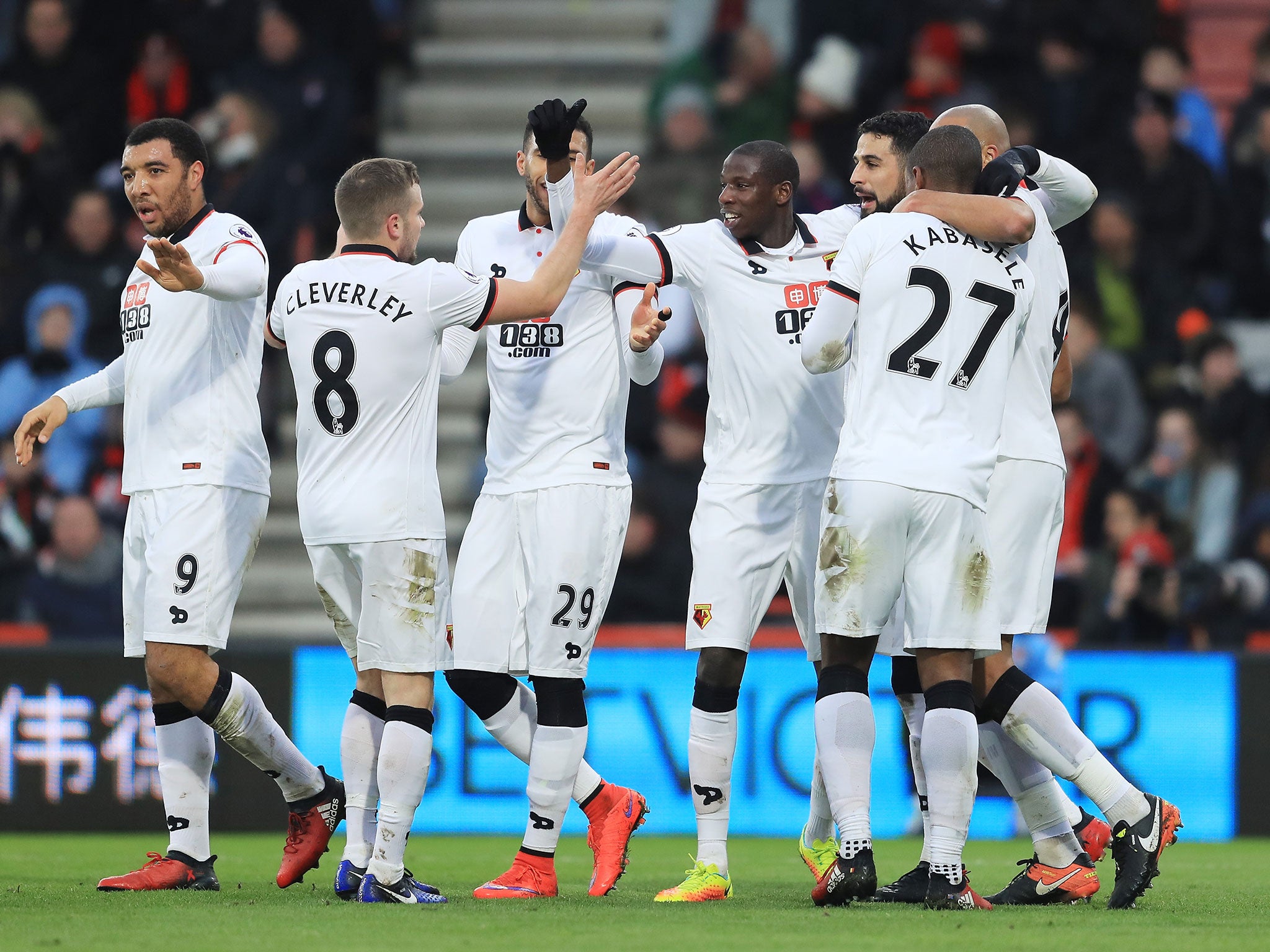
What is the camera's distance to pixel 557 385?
674 cm

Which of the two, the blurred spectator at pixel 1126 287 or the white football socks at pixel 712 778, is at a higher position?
the blurred spectator at pixel 1126 287

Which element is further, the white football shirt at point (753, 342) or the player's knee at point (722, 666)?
the white football shirt at point (753, 342)

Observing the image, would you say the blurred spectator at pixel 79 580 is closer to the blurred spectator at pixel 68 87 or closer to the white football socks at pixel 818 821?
the blurred spectator at pixel 68 87

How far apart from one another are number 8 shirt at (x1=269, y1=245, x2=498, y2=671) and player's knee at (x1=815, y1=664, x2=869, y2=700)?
1.33 meters

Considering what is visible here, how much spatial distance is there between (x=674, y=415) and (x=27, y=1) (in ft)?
23.1

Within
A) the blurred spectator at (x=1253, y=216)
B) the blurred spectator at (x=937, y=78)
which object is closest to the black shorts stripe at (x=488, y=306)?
the blurred spectator at (x=937, y=78)

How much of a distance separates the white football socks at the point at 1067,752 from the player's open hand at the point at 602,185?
2.22 m

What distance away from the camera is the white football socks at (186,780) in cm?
684

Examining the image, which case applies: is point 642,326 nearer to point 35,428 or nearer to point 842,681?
point 842,681

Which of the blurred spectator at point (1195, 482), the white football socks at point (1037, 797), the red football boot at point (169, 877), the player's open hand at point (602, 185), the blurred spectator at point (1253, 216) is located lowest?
the red football boot at point (169, 877)

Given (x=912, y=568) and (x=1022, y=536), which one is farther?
(x=1022, y=536)

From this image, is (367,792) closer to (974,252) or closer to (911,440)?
(911,440)

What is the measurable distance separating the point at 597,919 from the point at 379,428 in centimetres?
181

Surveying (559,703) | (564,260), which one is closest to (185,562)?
(559,703)
